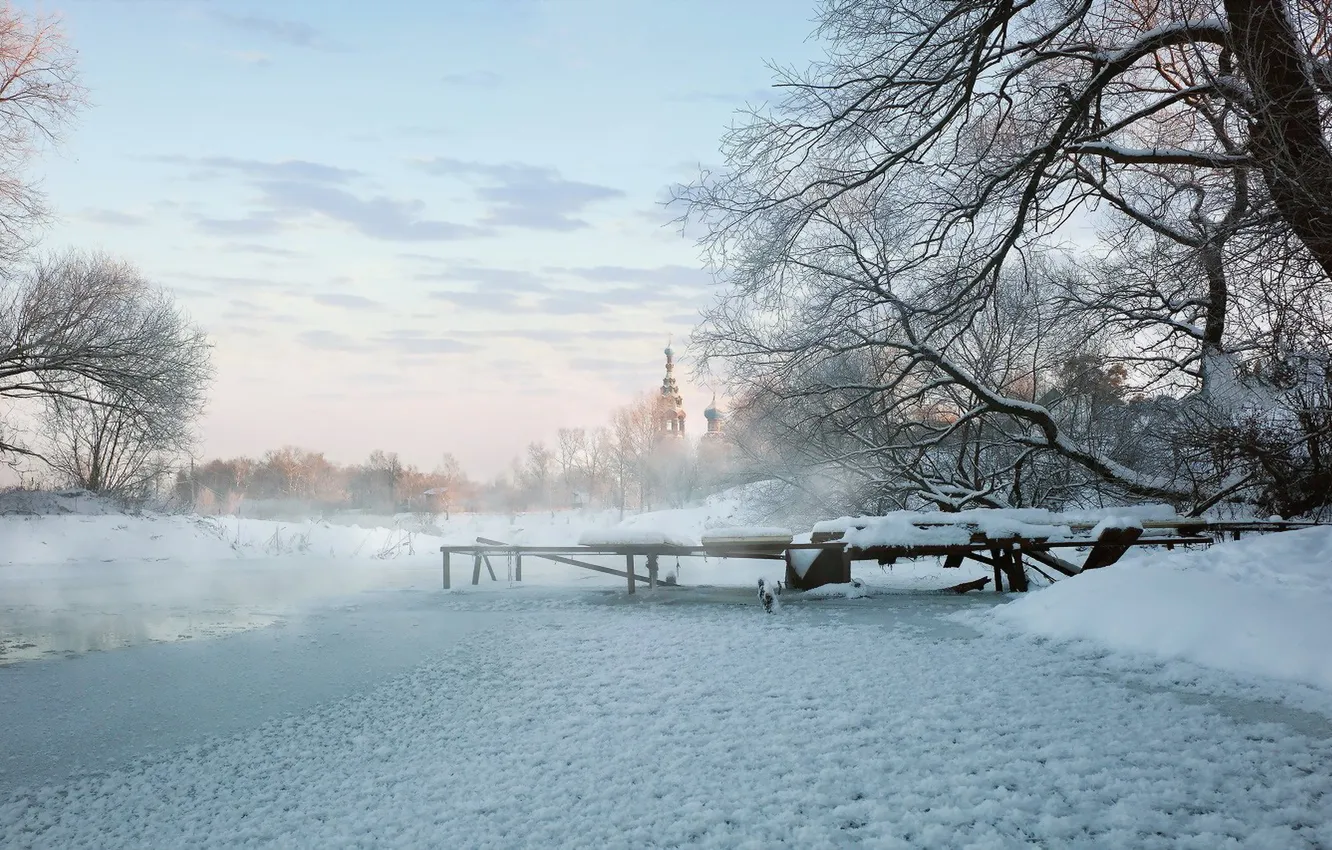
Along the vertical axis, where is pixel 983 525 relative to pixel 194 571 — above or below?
above

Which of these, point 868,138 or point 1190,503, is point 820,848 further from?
point 1190,503

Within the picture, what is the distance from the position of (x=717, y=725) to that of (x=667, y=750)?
55 cm

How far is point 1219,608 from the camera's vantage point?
22.6 feet

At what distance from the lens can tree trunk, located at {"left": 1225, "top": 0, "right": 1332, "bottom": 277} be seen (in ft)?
20.4

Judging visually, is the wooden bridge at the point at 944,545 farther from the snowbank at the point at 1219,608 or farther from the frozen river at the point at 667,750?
the frozen river at the point at 667,750

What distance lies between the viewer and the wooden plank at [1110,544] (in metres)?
11.0

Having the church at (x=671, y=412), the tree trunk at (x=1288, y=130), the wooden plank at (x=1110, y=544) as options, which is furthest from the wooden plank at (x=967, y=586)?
the church at (x=671, y=412)

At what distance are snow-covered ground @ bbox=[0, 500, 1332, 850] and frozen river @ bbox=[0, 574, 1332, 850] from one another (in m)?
0.02

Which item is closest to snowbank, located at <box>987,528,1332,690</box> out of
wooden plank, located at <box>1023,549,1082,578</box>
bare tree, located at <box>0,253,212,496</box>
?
wooden plank, located at <box>1023,549,1082,578</box>

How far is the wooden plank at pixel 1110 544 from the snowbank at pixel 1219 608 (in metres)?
2.26

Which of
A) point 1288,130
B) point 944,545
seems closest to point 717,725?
point 1288,130

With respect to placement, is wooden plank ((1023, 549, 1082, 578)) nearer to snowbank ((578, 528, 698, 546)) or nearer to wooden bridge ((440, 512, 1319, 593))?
wooden bridge ((440, 512, 1319, 593))

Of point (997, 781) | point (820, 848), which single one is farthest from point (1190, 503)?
point (820, 848)

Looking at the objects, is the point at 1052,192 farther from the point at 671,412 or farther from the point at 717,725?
the point at 671,412
